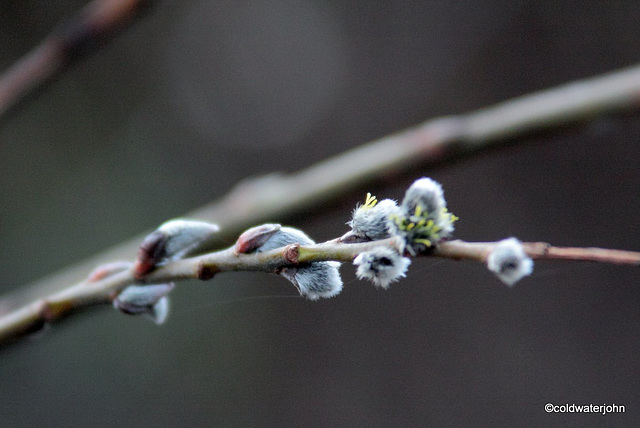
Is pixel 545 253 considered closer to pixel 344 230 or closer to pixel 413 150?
pixel 413 150

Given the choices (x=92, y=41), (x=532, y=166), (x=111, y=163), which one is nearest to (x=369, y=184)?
(x=92, y=41)

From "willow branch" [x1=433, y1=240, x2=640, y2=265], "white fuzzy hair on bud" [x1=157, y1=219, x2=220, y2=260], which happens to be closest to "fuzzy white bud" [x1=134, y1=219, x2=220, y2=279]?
"white fuzzy hair on bud" [x1=157, y1=219, x2=220, y2=260]

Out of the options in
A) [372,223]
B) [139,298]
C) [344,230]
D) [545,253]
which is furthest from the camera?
[344,230]

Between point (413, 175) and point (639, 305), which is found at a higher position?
point (639, 305)

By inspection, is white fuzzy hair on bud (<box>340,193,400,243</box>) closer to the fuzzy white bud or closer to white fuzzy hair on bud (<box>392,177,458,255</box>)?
white fuzzy hair on bud (<box>392,177,458,255</box>)

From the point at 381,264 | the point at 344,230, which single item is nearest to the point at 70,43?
the point at 381,264

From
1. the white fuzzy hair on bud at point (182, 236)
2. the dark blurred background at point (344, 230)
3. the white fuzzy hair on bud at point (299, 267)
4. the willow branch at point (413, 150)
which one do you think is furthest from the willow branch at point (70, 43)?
the dark blurred background at point (344, 230)

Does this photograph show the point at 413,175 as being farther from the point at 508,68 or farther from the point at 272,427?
the point at 272,427
